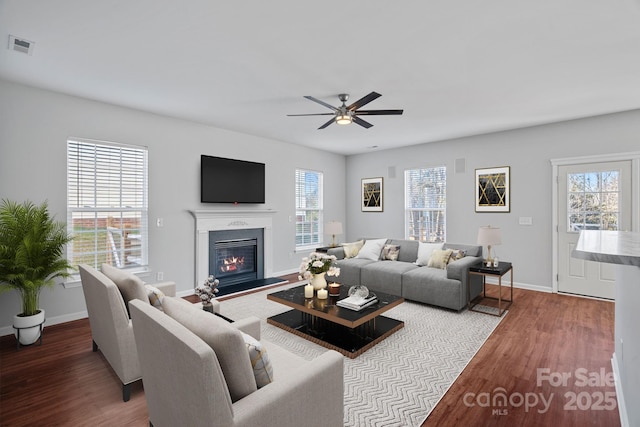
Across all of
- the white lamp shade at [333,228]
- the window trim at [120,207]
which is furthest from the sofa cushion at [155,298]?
the white lamp shade at [333,228]

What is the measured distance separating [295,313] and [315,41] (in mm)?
3011

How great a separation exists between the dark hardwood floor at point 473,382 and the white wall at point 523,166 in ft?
5.36

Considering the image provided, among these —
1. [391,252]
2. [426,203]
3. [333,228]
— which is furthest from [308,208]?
[426,203]

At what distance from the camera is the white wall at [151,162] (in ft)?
11.0

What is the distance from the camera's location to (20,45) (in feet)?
8.35

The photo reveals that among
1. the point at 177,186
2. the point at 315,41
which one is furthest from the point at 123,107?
the point at 315,41

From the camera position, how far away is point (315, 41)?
8.28 ft

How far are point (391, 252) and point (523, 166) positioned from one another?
2.67 meters

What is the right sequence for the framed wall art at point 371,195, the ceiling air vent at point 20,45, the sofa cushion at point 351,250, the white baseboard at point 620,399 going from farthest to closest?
1. the framed wall art at point 371,195
2. the sofa cushion at point 351,250
3. the ceiling air vent at point 20,45
4. the white baseboard at point 620,399

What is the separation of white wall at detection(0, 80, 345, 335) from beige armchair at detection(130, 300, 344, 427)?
3.03 m

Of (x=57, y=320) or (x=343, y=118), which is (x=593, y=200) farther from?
(x=57, y=320)

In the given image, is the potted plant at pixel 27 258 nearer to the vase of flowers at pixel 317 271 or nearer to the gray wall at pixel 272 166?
the gray wall at pixel 272 166

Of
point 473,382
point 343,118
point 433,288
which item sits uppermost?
point 343,118

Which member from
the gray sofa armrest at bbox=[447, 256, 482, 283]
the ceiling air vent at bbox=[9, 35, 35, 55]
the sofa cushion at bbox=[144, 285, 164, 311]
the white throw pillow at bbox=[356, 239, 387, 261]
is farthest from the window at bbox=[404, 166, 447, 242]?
the ceiling air vent at bbox=[9, 35, 35, 55]
